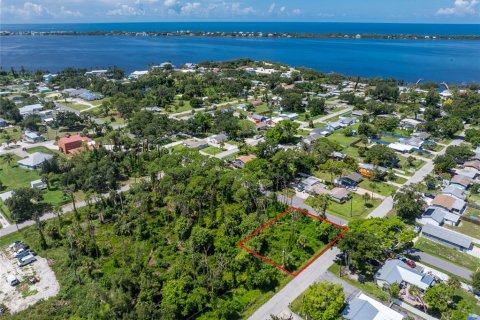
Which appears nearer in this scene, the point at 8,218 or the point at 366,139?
the point at 8,218

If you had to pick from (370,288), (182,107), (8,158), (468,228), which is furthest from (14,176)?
(468,228)

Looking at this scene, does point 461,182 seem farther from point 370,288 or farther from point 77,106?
point 77,106

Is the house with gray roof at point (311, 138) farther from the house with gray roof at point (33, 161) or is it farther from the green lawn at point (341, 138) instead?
the house with gray roof at point (33, 161)

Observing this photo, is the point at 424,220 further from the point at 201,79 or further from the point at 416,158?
the point at 201,79

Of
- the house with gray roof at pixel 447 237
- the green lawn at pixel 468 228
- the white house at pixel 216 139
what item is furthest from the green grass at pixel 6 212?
the green lawn at pixel 468 228

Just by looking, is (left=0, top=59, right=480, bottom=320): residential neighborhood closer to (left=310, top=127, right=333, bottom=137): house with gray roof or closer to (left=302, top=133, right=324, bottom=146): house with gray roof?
(left=310, top=127, right=333, bottom=137): house with gray roof

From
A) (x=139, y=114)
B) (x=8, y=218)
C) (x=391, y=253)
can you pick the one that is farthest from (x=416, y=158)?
(x=8, y=218)
